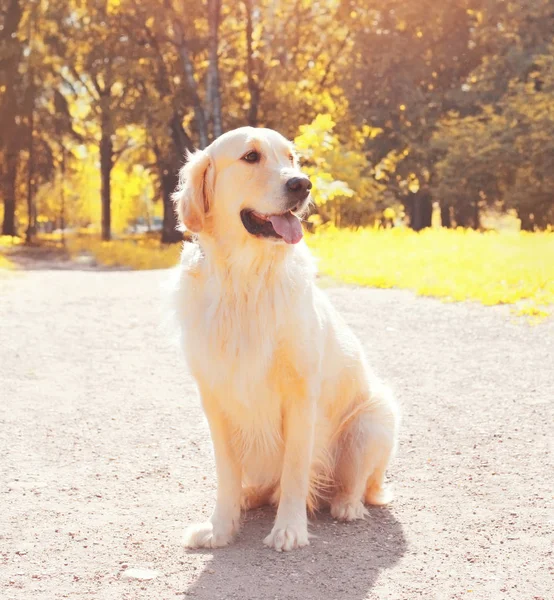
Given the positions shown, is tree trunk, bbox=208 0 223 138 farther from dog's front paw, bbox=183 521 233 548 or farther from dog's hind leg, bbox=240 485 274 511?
dog's front paw, bbox=183 521 233 548

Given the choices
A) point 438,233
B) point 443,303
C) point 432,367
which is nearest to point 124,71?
point 438,233

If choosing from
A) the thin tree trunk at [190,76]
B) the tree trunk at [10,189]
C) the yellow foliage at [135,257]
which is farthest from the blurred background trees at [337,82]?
the yellow foliage at [135,257]

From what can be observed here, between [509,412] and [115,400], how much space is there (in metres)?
3.03

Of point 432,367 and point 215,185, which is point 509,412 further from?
point 215,185

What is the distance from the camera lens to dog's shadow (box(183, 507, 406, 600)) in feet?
10.00

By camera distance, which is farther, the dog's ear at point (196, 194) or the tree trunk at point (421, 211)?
the tree trunk at point (421, 211)

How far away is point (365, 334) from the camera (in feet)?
29.1

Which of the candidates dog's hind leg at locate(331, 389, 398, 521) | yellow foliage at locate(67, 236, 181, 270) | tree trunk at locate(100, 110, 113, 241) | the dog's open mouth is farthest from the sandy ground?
tree trunk at locate(100, 110, 113, 241)

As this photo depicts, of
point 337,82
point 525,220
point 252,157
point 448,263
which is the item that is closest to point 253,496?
point 252,157

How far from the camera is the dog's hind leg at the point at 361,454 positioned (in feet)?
12.7

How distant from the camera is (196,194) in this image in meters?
3.59

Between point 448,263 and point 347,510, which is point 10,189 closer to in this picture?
point 448,263

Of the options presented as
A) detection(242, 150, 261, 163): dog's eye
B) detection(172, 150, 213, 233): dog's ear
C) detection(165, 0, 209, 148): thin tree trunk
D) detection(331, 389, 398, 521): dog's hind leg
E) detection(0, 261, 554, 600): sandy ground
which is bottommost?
detection(0, 261, 554, 600): sandy ground

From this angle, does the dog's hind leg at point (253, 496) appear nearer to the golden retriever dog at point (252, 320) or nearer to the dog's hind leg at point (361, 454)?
the golden retriever dog at point (252, 320)
